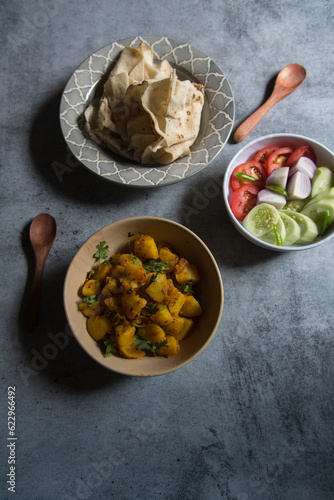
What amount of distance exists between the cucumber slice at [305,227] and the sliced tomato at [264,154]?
0.31m

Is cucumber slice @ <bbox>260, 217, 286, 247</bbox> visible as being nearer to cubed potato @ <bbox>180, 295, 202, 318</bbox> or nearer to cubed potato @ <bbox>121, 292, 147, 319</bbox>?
cubed potato @ <bbox>180, 295, 202, 318</bbox>

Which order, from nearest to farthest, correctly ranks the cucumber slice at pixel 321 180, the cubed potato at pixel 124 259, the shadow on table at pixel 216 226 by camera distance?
the cubed potato at pixel 124 259 → the cucumber slice at pixel 321 180 → the shadow on table at pixel 216 226

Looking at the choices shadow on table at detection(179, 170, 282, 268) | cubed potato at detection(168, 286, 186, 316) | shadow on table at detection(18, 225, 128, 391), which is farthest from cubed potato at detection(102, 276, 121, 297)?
shadow on table at detection(179, 170, 282, 268)

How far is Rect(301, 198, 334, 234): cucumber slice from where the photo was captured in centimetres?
195

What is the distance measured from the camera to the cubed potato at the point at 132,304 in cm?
170

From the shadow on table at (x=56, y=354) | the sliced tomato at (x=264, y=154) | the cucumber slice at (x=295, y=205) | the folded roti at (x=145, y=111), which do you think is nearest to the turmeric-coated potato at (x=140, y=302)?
the shadow on table at (x=56, y=354)

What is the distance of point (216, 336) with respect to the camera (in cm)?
212

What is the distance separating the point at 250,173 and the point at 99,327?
1074 millimetres

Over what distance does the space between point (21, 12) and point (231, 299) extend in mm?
2052

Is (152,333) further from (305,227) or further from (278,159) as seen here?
(278,159)

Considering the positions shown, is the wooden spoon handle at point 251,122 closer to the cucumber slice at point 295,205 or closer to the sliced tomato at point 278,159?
the sliced tomato at point 278,159

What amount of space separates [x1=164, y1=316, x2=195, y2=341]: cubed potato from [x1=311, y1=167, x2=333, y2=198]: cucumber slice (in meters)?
0.90

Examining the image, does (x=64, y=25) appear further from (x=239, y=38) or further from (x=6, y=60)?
(x=239, y=38)

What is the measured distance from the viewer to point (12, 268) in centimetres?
216
